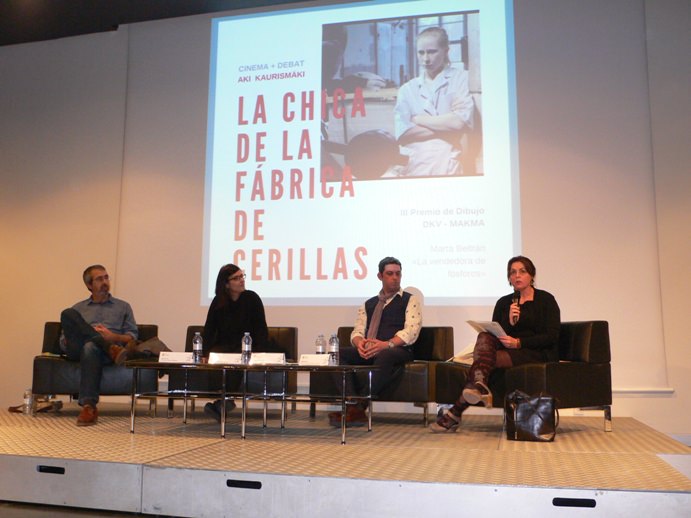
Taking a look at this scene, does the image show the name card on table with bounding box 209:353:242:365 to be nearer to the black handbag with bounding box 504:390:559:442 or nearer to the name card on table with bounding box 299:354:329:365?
the name card on table with bounding box 299:354:329:365

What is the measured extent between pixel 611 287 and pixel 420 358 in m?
1.49

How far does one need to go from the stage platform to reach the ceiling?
3.73 meters

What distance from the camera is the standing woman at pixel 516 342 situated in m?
3.68

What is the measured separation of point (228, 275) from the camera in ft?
14.2

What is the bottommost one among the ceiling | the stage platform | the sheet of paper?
the stage platform

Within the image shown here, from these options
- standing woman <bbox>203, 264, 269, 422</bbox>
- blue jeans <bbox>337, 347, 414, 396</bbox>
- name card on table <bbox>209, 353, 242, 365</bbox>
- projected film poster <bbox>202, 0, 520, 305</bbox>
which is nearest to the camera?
name card on table <bbox>209, 353, 242, 365</bbox>

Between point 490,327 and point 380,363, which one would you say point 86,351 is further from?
point 490,327

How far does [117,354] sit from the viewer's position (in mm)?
4203

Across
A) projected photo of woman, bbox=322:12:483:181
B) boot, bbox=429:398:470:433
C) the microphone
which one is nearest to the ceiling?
projected photo of woman, bbox=322:12:483:181

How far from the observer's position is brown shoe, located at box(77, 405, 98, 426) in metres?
3.92

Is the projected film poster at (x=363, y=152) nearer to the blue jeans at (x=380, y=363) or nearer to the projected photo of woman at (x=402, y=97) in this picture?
the projected photo of woman at (x=402, y=97)

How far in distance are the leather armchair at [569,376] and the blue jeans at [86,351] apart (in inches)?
79.4

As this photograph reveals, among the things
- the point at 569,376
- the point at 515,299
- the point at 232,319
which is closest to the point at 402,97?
the point at 515,299

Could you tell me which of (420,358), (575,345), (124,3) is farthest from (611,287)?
(124,3)
